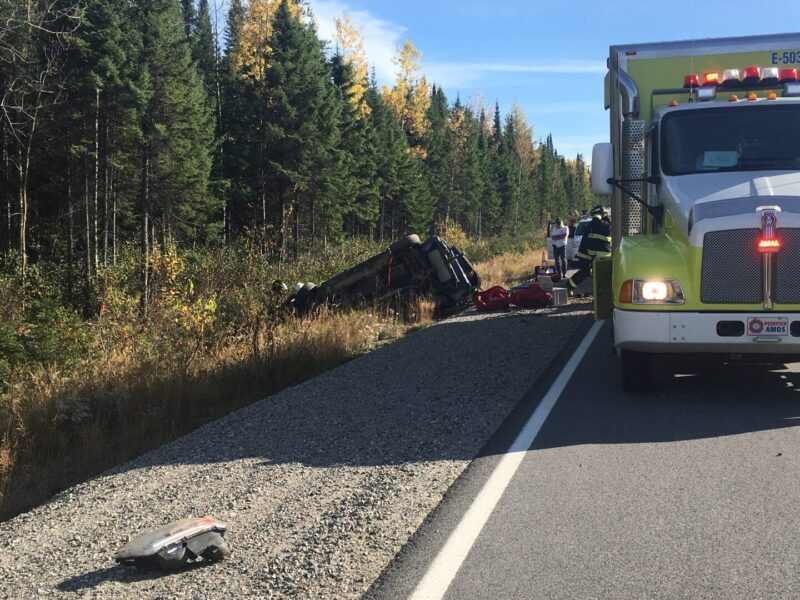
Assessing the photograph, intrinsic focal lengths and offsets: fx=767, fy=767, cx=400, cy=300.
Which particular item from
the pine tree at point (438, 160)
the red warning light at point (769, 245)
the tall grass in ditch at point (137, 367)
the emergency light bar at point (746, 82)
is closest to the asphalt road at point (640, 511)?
the red warning light at point (769, 245)

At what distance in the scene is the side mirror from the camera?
8016 millimetres

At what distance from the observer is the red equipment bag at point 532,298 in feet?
49.7

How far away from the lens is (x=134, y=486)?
204 inches

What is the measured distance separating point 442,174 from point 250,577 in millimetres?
62098

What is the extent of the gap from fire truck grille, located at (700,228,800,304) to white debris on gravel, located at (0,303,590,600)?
2096 mm

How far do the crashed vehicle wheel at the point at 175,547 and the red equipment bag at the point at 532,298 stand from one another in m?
11.8

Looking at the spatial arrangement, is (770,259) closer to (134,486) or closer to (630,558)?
(630,558)

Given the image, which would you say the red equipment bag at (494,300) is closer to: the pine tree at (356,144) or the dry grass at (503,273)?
the dry grass at (503,273)

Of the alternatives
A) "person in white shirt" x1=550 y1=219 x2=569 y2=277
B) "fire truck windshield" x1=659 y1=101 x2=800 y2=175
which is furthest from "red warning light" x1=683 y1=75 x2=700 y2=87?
"person in white shirt" x1=550 y1=219 x2=569 y2=277

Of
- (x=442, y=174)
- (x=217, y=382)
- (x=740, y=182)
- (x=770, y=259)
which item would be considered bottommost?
(x=217, y=382)

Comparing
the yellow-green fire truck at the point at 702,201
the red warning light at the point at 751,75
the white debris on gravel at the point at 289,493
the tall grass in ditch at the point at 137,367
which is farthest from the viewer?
the red warning light at the point at 751,75

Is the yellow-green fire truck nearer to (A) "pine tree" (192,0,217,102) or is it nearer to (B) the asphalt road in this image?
(B) the asphalt road

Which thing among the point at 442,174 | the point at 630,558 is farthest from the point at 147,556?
the point at 442,174

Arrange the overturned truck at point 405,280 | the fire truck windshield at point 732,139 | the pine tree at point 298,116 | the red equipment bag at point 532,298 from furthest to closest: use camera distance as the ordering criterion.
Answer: the pine tree at point 298,116 → the overturned truck at point 405,280 → the red equipment bag at point 532,298 → the fire truck windshield at point 732,139
